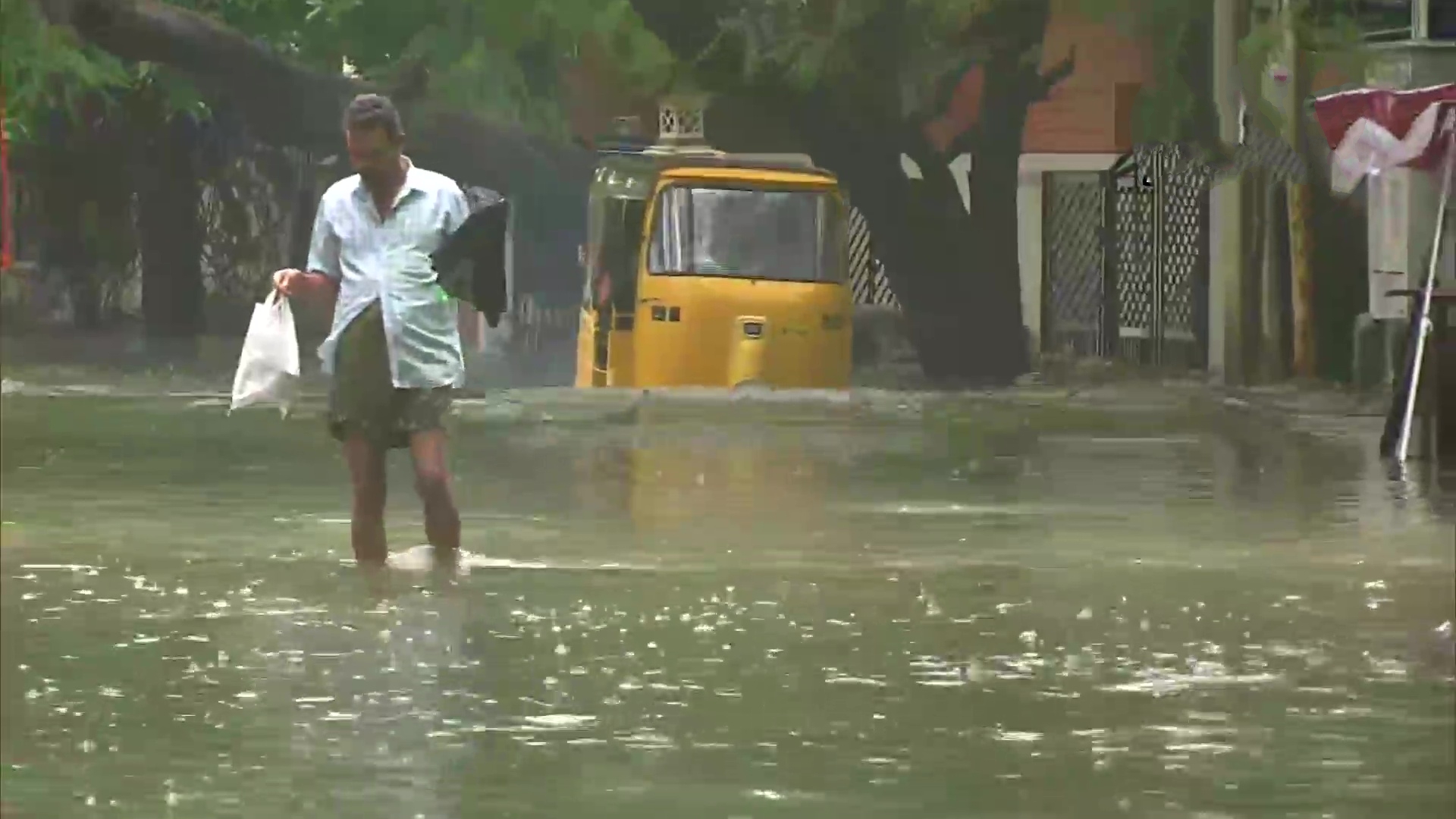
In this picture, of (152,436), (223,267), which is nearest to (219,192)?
(223,267)

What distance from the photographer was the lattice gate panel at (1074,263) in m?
40.1

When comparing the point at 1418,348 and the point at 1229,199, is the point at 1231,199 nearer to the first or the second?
the point at 1229,199

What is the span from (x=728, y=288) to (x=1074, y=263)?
1104 centimetres

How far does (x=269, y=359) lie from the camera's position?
559 inches

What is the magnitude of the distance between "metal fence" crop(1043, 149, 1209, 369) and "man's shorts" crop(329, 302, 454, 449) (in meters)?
23.0

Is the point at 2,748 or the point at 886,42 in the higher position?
the point at 886,42

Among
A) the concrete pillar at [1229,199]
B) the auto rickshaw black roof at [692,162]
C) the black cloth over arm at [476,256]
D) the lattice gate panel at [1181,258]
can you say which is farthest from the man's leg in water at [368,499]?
the lattice gate panel at [1181,258]

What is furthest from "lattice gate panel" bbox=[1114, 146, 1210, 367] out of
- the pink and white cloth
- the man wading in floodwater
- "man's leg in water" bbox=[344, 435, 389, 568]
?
the man wading in floodwater

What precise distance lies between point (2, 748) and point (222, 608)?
11.0 ft

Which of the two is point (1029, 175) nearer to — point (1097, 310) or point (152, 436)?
point (1097, 310)

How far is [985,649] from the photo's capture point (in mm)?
11938

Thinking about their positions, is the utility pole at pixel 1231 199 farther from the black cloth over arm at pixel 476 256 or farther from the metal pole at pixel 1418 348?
the black cloth over arm at pixel 476 256

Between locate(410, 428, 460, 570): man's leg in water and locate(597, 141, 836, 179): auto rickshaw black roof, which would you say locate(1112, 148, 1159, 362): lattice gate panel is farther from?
locate(410, 428, 460, 570): man's leg in water

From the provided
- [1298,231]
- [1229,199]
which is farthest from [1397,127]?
[1229,199]
